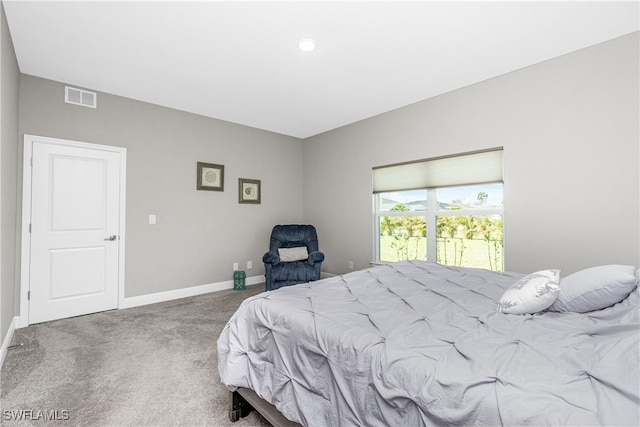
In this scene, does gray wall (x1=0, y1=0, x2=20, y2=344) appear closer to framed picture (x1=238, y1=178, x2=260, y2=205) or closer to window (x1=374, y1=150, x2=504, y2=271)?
framed picture (x1=238, y1=178, x2=260, y2=205)

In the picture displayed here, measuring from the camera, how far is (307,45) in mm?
2623

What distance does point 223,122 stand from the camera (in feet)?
15.3

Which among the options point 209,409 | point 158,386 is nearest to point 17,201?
point 158,386

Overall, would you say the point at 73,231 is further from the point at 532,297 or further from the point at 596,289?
the point at 596,289

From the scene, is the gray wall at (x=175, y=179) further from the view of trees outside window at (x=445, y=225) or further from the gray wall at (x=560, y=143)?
the gray wall at (x=560, y=143)

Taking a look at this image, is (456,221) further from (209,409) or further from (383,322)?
(209,409)

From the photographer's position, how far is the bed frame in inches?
56.7

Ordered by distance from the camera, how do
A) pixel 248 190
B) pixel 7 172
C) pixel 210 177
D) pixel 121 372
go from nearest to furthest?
pixel 121 372 < pixel 7 172 < pixel 210 177 < pixel 248 190

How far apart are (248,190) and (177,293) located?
1841 mm

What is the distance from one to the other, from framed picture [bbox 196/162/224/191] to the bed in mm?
3123

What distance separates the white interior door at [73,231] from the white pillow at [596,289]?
4258mm

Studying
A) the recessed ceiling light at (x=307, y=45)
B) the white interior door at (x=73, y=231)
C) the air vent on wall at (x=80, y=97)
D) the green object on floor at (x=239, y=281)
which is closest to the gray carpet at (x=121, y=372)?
the white interior door at (x=73, y=231)

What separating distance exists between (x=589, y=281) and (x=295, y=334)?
4.51ft

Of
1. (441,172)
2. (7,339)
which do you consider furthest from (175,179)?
(441,172)
